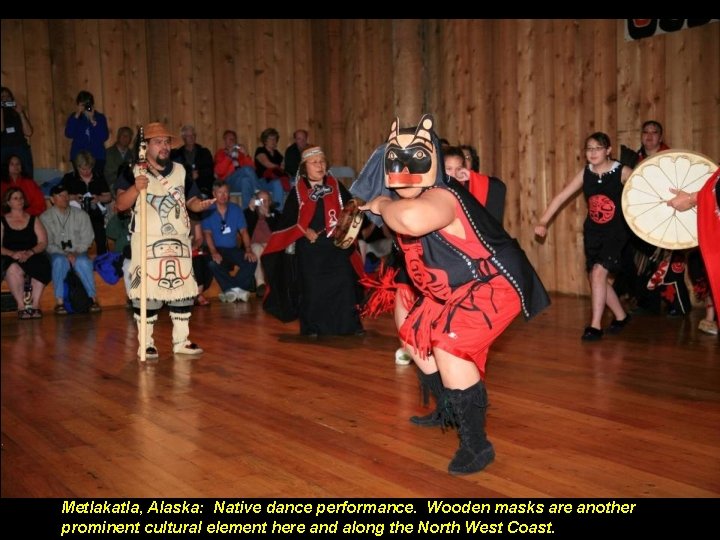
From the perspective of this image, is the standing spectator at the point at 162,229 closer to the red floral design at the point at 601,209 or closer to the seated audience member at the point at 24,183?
the red floral design at the point at 601,209

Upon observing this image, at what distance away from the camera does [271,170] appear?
467 inches

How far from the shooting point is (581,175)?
6848mm

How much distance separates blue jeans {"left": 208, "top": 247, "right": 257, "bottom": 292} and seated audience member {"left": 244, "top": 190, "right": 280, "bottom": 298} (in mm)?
211

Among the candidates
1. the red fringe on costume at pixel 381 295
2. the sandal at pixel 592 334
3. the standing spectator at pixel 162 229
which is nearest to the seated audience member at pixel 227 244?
the standing spectator at pixel 162 229

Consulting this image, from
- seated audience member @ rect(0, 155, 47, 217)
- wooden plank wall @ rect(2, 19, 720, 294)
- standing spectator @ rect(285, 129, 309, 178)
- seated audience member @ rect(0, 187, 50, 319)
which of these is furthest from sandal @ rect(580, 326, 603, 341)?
seated audience member @ rect(0, 155, 47, 217)

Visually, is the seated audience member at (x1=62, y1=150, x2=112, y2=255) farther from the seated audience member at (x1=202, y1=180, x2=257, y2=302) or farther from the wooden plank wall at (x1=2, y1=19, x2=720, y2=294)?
the wooden plank wall at (x1=2, y1=19, x2=720, y2=294)

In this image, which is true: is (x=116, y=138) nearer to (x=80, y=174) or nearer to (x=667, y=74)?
(x=80, y=174)

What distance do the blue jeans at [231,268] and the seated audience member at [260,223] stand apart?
0.21 metres

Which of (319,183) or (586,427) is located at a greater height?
(319,183)

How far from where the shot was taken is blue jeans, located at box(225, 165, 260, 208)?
1161 cm

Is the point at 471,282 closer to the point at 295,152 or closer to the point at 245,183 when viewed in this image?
the point at 245,183

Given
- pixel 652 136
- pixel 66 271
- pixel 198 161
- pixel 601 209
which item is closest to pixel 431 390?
pixel 601 209
